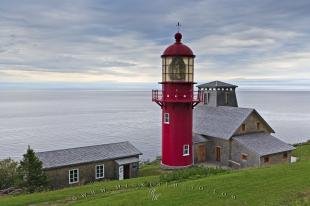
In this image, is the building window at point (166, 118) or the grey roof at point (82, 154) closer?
the grey roof at point (82, 154)

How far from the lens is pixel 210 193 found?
16.6 meters

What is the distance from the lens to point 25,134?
71812 mm

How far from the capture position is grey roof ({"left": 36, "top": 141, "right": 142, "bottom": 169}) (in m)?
26.9

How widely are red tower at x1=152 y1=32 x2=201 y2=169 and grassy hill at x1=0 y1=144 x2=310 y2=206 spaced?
861cm

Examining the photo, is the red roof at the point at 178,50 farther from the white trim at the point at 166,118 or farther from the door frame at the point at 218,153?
the door frame at the point at 218,153

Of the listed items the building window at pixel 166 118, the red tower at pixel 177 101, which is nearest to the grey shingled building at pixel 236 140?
the red tower at pixel 177 101

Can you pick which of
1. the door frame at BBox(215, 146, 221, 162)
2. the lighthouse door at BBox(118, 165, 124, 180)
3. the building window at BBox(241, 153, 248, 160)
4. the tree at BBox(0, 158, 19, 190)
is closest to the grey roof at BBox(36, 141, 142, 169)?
the lighthouse door at BBox(118, 165, 124, 180)

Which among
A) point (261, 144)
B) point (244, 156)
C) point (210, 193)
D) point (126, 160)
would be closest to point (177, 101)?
point (126, 160)

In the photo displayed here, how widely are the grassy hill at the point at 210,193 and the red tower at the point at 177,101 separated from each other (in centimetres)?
861

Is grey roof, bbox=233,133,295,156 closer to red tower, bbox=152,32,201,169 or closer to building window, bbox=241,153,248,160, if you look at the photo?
building window, bbox=241,153,248,160

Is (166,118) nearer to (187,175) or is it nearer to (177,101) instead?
(177,101)

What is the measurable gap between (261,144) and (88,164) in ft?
52.9

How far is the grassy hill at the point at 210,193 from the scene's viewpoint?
15.5 m

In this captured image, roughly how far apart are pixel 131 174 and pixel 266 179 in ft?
45.5
